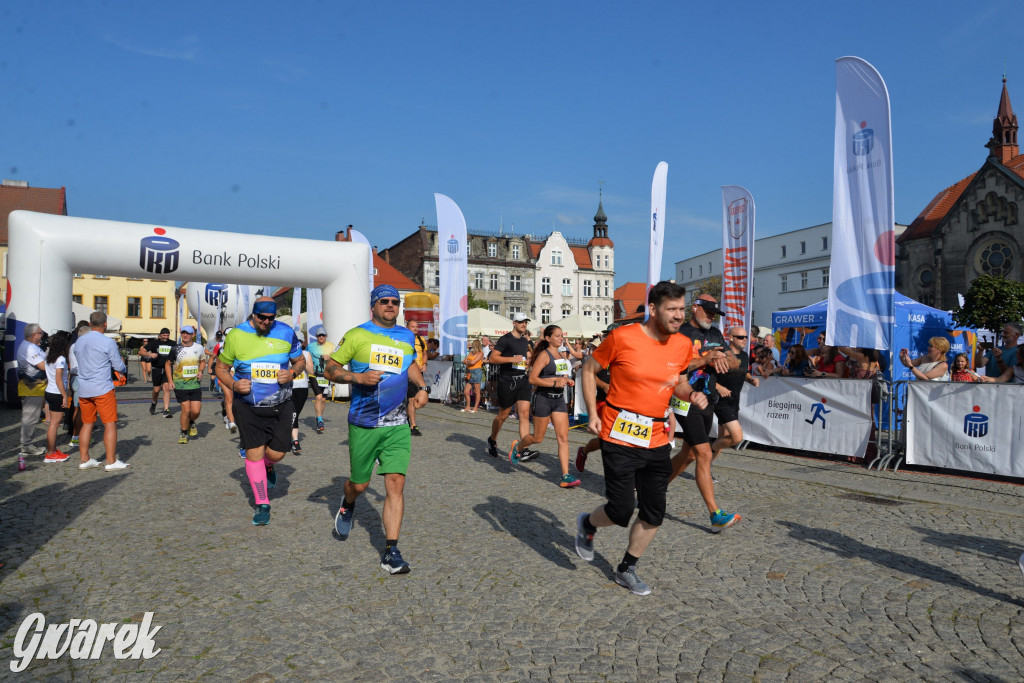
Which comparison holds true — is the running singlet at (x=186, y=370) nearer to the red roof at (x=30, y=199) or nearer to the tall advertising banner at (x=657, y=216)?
the tall advertising banner at (x=657, y=216)

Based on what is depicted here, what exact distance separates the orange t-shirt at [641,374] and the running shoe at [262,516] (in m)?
3.12

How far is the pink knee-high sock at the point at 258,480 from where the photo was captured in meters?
6.14

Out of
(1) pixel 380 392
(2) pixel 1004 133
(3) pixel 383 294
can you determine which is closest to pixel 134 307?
(3) pixel 383 294

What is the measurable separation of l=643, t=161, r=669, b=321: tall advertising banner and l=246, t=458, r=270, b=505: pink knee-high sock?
9.29 metres

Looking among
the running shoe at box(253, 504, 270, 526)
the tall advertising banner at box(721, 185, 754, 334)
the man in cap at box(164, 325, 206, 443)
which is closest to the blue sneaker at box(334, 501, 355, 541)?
the running shoe at box(253, 504, 270, 526)

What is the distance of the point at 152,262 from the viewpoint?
1702 cm

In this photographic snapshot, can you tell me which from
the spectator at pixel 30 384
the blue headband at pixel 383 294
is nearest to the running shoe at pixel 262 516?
the blue headband at pixel 383 294

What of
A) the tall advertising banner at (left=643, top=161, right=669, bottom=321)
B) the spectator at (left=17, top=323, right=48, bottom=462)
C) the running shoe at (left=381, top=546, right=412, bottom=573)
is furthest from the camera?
the tall advertising banner at (left=643, top=161, right=669, bottom=321)

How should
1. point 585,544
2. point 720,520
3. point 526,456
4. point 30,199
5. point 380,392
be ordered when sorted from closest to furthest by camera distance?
point 585,544 < point 380,392 < point 720,520 < point 526,456 < point 30,199

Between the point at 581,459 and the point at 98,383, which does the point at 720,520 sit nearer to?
the point at 581,459

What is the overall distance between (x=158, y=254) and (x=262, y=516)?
42.5 feet

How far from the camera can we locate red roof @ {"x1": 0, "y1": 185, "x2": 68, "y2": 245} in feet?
198

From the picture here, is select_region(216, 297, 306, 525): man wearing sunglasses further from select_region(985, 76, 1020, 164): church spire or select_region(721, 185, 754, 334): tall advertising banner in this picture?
select_region(985, 76, 1020, 164): church spire

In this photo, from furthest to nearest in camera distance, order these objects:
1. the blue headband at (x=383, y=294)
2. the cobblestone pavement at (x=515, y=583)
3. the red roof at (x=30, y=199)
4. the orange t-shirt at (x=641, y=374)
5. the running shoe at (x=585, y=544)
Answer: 1. the red roof at (x=30, y=199)
2. the blue headband at (x=383, y=294)
3. the running shoe at (x=585, y=544)
4. the orange t-shirt at (x=641, y=374)
5. the cobblestone pavement at (x=515, y=583)
